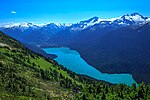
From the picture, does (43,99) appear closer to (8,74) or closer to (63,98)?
(63,98)

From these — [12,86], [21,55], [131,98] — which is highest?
[21,55]

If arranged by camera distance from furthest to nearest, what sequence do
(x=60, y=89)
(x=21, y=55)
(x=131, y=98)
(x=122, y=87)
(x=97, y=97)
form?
(x=21, y=55) < (x=60, y=89) < (x=122, y=87) < (x=97, y=97) < (x=131, y=98)

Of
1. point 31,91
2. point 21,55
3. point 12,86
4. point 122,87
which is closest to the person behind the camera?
point 122,87

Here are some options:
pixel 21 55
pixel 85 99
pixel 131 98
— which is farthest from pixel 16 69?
pixel 131 98

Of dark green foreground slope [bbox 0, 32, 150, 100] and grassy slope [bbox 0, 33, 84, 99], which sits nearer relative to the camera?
dark green foreground slope [bbox 0, 32, 150, 100]

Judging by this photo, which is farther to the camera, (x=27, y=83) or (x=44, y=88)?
(x=44, y=88)

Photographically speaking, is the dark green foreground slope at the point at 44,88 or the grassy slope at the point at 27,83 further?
the grassy slope at the point at 27,83

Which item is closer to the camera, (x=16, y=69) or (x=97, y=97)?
(x=97, y=97)

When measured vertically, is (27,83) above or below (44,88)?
above

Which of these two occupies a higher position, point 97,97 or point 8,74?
point 8,74
